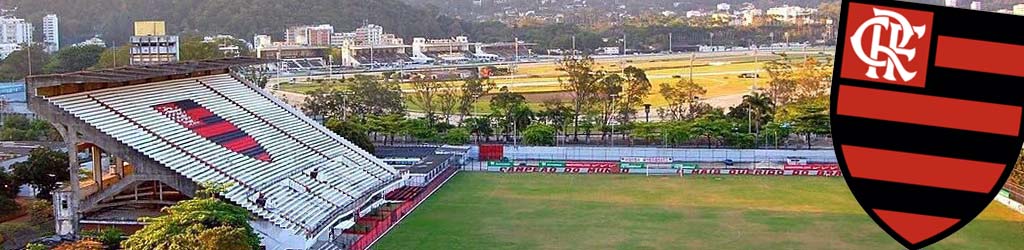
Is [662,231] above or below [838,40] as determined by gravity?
below

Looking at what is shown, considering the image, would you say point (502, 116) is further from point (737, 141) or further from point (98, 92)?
point (98, 92)

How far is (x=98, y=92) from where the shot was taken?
20922mm

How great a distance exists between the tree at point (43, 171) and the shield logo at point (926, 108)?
23608 millimetres

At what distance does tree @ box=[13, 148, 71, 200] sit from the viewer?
75.5ft

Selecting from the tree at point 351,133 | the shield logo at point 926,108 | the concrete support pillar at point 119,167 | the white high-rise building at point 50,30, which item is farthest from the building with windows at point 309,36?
the shield logo at point 926,108

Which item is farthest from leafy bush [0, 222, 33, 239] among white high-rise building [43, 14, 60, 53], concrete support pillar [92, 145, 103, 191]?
white high-rise building [43, 14, 60, 53]

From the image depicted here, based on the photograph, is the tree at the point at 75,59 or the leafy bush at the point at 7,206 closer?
the leafy bush at the point at 7,206

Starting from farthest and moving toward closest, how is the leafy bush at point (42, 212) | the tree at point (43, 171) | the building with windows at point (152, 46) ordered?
1. the building with windows at point (152, 46)
2. the tree at point (43, 171)
3. the leafy bush at point (42, 212)

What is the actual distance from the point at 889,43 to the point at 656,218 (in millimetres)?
20321

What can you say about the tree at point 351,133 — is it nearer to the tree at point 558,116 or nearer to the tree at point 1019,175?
the tree at point 558,116

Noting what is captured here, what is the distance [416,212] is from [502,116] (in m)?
15.7

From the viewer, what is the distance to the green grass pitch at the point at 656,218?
19828 millimetres

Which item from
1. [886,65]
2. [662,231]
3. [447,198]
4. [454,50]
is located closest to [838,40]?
[886,65]

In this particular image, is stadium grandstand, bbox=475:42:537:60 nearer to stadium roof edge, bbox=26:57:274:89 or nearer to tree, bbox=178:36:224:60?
tree, bbox=178:36:224:60
